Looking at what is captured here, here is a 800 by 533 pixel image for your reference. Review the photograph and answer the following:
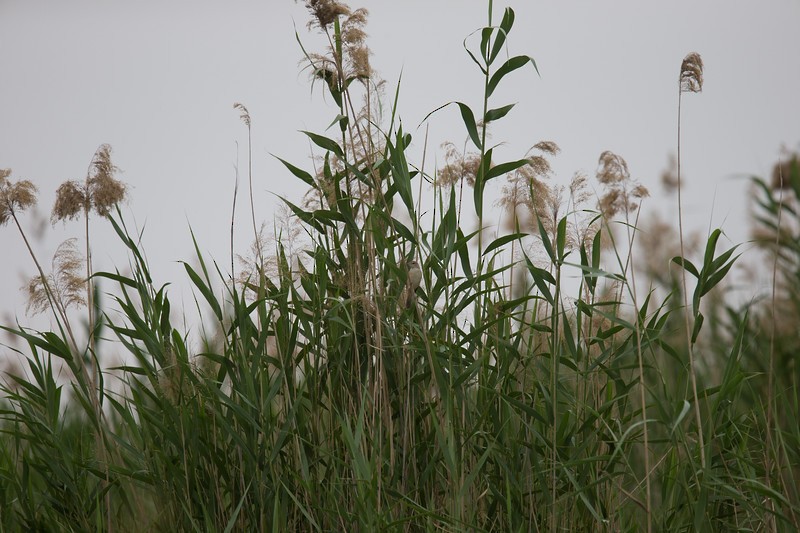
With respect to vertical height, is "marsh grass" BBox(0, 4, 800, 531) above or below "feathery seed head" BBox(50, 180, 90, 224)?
below

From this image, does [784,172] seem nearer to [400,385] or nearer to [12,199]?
[400,385]

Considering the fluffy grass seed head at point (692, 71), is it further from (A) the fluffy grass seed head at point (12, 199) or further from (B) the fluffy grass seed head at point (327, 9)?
(A) the fluffy grass seed head at point (12, 199)

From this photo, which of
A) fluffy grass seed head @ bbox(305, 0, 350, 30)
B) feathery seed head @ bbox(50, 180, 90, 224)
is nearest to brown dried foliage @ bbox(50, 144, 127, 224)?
feathery seed head @ bbox(50, 180, 90, 224)

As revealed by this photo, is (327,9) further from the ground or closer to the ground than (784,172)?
further from the ground

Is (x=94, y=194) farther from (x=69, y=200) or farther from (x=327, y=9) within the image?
(x=327, y=9)

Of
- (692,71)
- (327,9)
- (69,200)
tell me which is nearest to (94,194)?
(69,200)

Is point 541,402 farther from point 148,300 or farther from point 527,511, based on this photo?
point 148,300

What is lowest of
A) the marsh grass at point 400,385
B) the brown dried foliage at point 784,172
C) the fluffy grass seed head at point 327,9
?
the marsh grass at point 400,385

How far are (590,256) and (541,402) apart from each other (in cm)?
54

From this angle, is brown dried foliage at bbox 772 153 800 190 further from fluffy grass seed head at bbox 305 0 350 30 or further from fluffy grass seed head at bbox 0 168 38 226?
fluffy grass seed head at bbox 0 168 38 226

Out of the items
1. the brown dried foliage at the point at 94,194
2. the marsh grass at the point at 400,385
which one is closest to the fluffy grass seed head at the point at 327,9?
the marsh grass at the point at 400,385

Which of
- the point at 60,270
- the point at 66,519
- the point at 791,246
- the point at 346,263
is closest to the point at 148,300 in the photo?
the point at 60,270

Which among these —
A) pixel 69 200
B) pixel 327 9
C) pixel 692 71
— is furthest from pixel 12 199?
pixel 692 71

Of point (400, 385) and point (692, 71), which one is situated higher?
point (692, 71)
